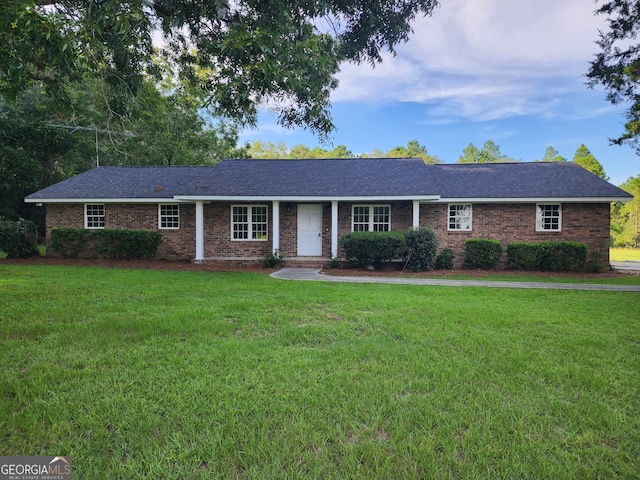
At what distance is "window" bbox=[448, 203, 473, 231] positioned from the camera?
13.8m

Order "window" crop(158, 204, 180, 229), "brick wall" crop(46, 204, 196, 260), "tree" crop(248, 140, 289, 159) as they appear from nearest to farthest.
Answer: "brick wall" crop(46, 204, 196, 260) → "window" crop(158, 204, 180, 229) → "tree" crop(248, 140, 289, 159)

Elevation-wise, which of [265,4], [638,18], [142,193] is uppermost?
[638,18]

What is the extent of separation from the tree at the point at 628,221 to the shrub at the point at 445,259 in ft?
111

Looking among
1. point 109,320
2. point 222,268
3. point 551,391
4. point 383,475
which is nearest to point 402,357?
point 551,391

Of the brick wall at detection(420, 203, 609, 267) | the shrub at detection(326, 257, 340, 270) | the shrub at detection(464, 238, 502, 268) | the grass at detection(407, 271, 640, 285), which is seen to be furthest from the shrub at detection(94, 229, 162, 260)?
the shrub at detection(464, 238, 502, 268)

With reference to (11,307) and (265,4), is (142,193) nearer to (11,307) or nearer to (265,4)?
(11,307)

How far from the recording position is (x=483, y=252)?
41.9 feet

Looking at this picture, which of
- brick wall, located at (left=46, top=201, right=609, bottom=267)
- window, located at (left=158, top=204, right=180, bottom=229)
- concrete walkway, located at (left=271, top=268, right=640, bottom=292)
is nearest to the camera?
concrete walkway, located at (left=271, top=268, right=640, bottom=292)

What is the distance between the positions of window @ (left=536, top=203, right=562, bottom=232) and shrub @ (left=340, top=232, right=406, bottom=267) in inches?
232

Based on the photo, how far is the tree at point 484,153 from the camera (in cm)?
4509

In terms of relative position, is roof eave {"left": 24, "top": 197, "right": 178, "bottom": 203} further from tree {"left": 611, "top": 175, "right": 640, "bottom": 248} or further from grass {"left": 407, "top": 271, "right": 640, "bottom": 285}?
tree {"left": 611, "top": 175, "right": 640, "bottom": 248}

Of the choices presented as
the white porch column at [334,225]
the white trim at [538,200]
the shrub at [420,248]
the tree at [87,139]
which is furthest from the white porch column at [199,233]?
the white trim at [538,200]

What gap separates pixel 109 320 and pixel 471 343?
5.48 m

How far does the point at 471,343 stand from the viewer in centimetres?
445
